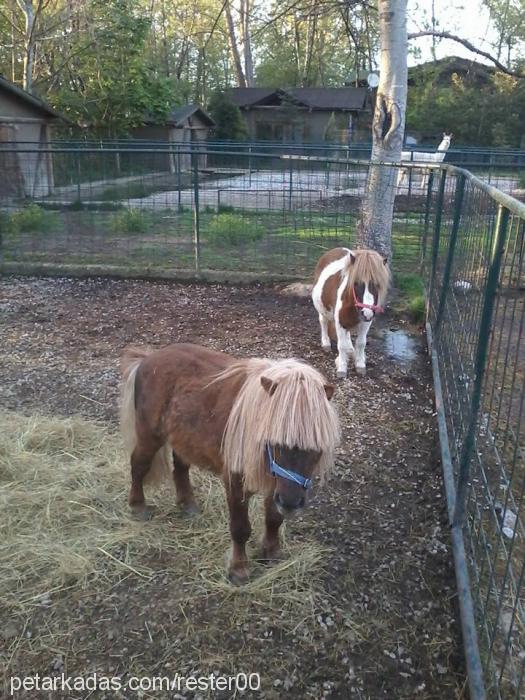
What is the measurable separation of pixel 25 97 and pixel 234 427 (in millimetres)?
14989

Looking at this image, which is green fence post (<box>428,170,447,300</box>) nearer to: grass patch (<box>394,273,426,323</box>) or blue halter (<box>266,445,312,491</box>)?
grass patch (<box>394,273,426,323</box>)

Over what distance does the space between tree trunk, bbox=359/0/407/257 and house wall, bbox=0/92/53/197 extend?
17.0 ft

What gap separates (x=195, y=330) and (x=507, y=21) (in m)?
44.2

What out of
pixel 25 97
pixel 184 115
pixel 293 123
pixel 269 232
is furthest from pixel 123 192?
pixel 293 123

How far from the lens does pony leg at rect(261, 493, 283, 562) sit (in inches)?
102

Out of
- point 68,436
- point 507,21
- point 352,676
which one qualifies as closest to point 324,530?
point 352,676

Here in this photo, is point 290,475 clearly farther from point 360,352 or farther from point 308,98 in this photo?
point 308,98

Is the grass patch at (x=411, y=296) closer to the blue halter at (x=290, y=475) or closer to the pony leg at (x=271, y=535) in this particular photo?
the pony leg at (x=271, y=535)

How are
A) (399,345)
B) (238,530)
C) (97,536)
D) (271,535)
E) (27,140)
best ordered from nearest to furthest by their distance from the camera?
(238,530), (271,535), (97,536), (399,345), (27,140)

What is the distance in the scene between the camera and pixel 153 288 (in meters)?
7.50

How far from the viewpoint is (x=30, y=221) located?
29.9 ft

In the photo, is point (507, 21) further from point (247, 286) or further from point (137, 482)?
point (137, 482)

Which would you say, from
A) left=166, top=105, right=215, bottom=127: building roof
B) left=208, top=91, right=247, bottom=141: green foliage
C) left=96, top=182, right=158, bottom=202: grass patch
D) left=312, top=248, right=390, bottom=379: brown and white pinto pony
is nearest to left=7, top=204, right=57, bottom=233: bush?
left=96, top=182, right=158, bottom=202: grass patch

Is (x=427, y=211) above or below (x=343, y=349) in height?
above
